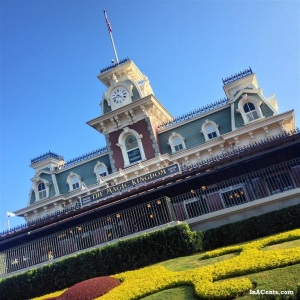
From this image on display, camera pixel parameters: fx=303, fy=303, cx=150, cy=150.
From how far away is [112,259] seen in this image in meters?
13.7

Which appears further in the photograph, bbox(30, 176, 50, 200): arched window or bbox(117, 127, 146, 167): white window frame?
bbox(30, 176, 50, 200): arched window

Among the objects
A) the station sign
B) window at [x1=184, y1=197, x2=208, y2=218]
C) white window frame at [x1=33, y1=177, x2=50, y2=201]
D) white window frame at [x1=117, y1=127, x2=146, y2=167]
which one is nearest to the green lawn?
window at [x1=184, y1=197, x2=208, y2=218]

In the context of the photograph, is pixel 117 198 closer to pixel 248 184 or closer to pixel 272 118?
pixel 248 184

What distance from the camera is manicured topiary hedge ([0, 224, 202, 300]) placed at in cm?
1333

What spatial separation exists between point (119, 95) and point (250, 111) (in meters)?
12.5

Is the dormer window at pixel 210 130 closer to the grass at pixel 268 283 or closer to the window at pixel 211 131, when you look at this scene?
the window at pixel 211 131

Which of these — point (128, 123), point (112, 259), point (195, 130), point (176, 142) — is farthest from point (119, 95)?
point (112, 259)

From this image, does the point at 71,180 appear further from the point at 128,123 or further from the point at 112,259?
the point at 112,259

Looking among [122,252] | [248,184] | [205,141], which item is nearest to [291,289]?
[122,252]

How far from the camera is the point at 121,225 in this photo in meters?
16.2

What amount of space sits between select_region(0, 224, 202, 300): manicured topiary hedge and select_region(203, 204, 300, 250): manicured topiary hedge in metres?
0.65

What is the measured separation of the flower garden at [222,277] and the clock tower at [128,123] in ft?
56.4

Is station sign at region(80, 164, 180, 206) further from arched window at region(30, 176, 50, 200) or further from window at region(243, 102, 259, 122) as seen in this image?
arched window at region(30, 176, 50, 200)

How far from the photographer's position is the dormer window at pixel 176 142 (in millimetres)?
27678
